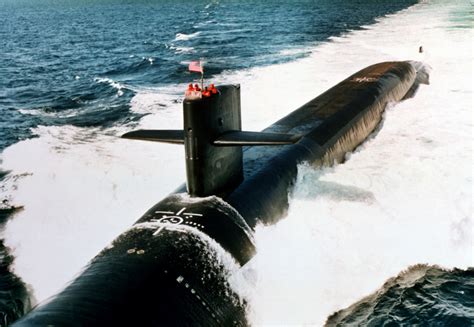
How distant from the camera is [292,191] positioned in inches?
359

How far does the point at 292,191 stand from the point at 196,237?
9.61 feet

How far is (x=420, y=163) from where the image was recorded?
Answer: 11664 mm

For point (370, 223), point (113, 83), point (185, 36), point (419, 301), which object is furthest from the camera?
point (185, 36)

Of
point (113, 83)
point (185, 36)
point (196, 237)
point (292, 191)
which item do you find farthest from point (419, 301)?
point (185, 36)

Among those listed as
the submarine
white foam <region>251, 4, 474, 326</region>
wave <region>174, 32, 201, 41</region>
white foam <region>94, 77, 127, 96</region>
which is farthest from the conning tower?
wave <region>174, 32, 201, 41</region>

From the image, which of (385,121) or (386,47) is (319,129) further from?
(386,47)

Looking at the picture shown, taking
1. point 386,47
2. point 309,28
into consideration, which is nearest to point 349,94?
point 386,47

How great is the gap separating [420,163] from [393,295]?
482 centimetres

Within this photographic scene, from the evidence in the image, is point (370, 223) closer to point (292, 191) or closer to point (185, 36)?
point (292, 191)

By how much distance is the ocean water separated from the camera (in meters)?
7.53

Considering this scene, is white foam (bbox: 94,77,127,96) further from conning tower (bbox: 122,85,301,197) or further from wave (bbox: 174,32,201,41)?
wave (bbox: 174,32,201,41)

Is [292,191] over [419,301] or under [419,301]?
over

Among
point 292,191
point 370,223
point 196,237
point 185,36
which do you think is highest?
point 185,36

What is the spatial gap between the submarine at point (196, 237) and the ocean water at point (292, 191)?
1.53 ft
